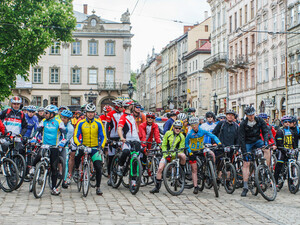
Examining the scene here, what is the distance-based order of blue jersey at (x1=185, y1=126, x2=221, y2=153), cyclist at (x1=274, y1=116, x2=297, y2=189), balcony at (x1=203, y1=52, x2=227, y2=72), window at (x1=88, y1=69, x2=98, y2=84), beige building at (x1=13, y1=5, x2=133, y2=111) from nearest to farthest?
blue jersey at (x1=185, y1=126, x2=221, y2=153) < cyclist at (x1=274, y1=116, x2=297, y2=189) < balcony at (x1=203, y1=52, x2=227, y2=72) < beige building at (x1=13, y1=5, x2=133, y2=111) < window at (x1=88, y1=69, x2=98, y2=84)

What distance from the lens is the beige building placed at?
64750mm

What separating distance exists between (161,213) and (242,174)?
3431 millimetres

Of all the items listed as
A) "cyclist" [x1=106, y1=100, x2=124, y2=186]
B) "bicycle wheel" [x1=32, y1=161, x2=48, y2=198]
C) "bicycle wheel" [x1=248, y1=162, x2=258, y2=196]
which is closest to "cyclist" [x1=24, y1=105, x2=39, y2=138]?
"cyclist" [x1=106, y1=100, x2=124, y2=186]

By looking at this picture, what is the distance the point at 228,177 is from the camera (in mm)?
12008

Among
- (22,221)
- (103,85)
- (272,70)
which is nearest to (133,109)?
(22,221)

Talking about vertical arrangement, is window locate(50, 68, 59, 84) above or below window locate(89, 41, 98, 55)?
below

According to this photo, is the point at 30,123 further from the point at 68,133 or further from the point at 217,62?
the point at 217,62

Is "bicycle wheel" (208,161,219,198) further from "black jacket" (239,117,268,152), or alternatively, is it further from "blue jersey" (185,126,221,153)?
"black jacket" (239,117,268,152)

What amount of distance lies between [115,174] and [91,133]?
1.71m

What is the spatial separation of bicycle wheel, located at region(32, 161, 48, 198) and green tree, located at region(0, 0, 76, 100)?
59.0 feet

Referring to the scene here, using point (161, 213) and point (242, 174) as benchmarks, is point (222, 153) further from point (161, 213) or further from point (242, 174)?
point (161, 213)

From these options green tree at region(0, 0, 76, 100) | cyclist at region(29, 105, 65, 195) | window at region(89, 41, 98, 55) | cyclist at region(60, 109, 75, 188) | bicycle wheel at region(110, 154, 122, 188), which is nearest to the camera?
cyclist at region(29, 105, 65, 195)

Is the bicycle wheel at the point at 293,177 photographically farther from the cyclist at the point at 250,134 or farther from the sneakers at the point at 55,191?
the sneakers at the point at 55,191

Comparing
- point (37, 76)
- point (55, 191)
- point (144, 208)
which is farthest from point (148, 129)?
point (37, 76)
